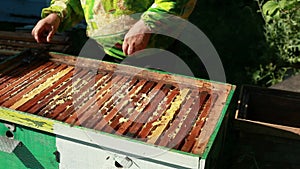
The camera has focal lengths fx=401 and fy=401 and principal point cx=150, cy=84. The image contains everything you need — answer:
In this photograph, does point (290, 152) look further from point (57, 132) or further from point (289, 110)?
point (57, 132)

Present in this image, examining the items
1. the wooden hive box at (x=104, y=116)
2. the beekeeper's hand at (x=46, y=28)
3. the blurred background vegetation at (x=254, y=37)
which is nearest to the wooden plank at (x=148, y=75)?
the wooden hive box at (x=104, y=116)

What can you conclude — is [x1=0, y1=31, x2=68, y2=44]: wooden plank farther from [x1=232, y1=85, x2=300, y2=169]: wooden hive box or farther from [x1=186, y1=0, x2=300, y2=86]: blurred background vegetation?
[x1=232, y1=85, x2=300, y2=169]: wooden hive box

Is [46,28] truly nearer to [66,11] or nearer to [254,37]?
[66,11]

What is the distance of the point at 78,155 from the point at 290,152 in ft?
3.64

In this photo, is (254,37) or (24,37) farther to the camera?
(254,37)

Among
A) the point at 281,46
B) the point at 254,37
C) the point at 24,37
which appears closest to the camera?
the point at 281,46

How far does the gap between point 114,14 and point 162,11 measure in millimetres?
292

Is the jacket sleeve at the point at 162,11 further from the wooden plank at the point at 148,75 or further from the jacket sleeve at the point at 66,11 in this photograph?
the jacket sleeve at the point at 66,11

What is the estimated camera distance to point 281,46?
11.3ft

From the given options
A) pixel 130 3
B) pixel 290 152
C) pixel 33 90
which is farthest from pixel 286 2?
pixel 33 90

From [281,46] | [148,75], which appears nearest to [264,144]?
[148,75]

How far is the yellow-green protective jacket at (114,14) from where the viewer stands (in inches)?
68.1

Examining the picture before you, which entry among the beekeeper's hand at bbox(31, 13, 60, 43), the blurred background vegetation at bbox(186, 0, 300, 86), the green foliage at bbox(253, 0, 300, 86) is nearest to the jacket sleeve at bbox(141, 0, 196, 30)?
the beekeeper's hand at bbox(31, 13, 60, 43)

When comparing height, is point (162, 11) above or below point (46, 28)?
above
